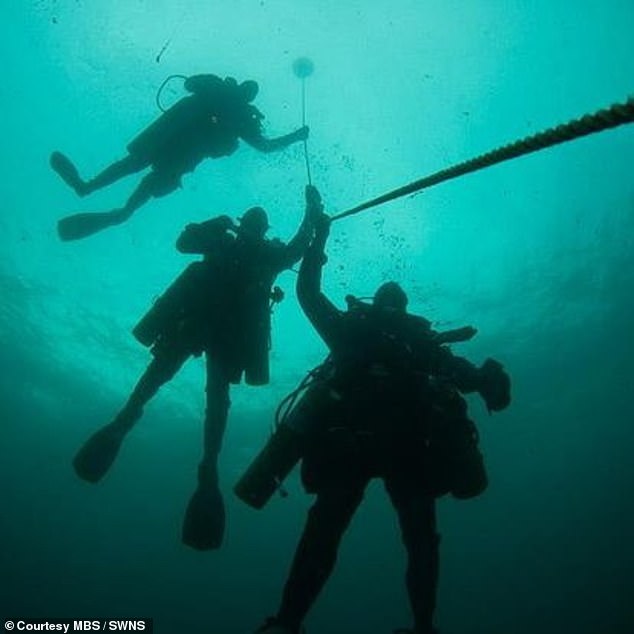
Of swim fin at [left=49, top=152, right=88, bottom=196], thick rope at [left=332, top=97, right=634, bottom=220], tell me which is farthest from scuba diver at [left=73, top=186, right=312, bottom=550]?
thick rope at [left=332, top=97, right=634, bottom=220]

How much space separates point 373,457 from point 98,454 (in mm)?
3493

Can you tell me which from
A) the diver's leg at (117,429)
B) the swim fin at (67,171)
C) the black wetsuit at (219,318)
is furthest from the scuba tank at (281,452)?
the swim fin at (67,171)

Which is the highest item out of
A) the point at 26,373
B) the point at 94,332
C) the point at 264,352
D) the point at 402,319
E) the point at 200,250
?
the point at 26,373

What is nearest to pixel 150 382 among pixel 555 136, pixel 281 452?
pixel 281 452

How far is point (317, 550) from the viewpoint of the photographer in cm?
402

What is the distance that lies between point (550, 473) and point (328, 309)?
47685 millimetres

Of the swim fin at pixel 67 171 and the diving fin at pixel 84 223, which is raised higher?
the swim fin at pixel 67 171

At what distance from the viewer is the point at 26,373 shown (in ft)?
120

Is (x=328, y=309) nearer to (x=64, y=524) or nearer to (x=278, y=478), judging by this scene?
(x=278, y=478)

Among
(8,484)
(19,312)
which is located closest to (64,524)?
(8,484)

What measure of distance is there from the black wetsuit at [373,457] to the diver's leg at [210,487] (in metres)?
2.12

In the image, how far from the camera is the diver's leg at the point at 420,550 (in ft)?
14.2

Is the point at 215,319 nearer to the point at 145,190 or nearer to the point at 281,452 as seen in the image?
the point at 281,452

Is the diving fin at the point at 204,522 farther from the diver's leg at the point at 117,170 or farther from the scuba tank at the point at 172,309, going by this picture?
the diver's leg at the point at 117,170
